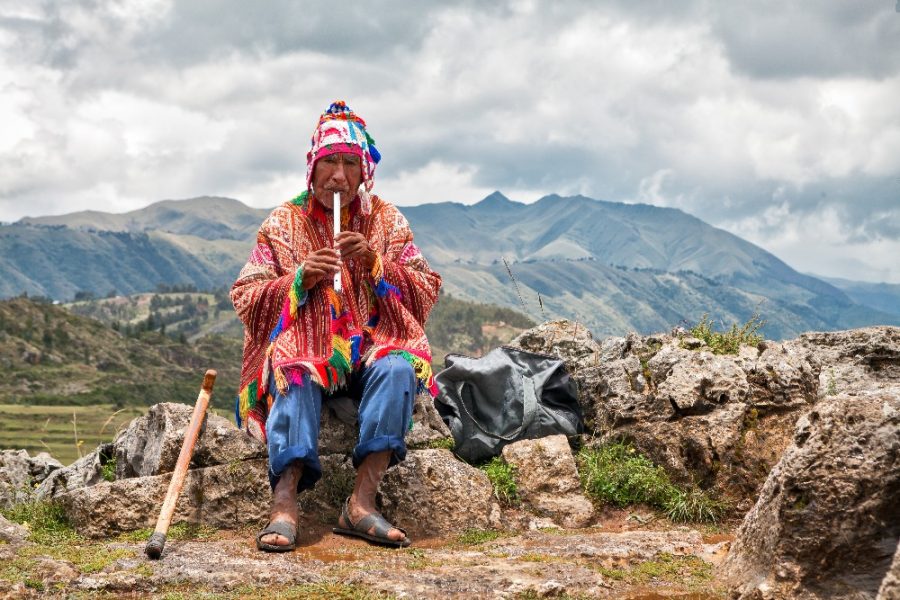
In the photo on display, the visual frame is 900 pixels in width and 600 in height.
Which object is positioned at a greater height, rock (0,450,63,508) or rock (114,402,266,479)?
rock (114,402,266,479)

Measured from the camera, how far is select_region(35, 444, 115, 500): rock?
783cm

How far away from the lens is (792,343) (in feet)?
29.8

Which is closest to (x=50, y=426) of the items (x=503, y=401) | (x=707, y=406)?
(x=503, y=401)

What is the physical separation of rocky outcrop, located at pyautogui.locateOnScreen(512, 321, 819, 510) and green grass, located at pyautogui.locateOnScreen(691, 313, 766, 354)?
0.18 m

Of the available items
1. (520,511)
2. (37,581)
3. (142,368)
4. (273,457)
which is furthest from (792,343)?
(142,368)

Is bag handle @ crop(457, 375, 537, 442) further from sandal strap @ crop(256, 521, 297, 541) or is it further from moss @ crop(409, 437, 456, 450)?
sandal strap @ crop(256, 521, 297, 541)

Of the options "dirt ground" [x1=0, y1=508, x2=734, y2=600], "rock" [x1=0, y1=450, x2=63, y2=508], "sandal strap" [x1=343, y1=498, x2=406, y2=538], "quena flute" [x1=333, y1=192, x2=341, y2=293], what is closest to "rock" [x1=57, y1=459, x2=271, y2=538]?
"dirt ground" [x1=0, y1=508, x2=734, y2=600]

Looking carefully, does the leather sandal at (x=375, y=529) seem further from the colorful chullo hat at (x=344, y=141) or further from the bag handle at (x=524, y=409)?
the colorful chullo hat at (x=344, y=141)

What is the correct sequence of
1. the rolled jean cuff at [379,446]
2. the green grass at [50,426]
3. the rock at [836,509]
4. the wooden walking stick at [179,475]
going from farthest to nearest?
the green grass at [50,426] → the rolled jean cuff at [379,446] → the wooden walking stick at [179,475] → the rock at [836,509]

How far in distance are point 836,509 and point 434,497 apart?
319cm

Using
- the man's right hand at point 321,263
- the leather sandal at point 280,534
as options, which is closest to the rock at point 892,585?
the leather sandal at point 280,534

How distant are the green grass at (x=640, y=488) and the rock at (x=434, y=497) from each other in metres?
1.23

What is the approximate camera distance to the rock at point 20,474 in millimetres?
7715

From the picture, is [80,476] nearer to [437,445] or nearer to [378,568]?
[437,445]
